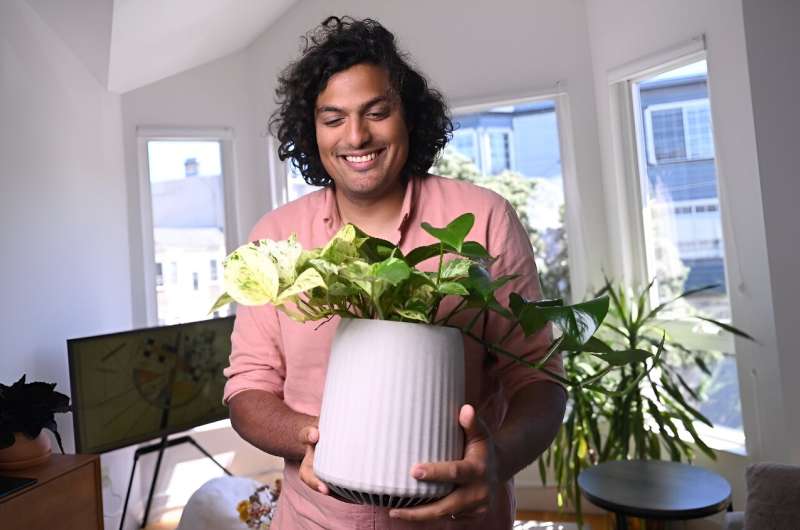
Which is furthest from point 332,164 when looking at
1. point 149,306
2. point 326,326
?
point 149,306

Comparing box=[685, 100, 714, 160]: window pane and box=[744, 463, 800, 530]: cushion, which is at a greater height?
box=[685, 100, 714, 160]: window pane

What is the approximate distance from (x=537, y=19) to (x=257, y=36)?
189 cm

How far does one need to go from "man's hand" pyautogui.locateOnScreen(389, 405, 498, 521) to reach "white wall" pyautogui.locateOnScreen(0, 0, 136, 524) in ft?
8.19

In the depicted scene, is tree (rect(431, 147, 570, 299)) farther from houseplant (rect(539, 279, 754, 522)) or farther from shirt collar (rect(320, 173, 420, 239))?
shirt collar (rect(320, 173, 420, 239))

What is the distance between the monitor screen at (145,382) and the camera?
10.9ft

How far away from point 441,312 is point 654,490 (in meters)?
2.10

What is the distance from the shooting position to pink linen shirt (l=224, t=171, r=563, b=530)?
42.1 inches

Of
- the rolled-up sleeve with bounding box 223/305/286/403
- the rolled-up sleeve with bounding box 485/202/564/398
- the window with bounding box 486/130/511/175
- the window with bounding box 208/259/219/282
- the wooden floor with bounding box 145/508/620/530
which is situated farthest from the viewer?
the window with bounding box 208/259/219/282

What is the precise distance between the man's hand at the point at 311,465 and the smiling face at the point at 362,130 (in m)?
0.43

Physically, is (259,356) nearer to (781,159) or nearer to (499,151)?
(781,159)

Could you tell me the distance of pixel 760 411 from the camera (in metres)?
2.98

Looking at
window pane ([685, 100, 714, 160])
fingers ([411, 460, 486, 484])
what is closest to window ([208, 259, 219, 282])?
window pane ([685, 100, 714, 160])

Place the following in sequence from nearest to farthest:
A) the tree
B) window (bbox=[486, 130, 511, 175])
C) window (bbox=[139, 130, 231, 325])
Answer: the tree → window (bbox=[486, 130, 511, 175]) → window (bbox=[139, 130, 231, 325])

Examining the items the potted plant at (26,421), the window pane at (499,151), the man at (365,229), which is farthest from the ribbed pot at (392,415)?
the window pane at (499,151)
